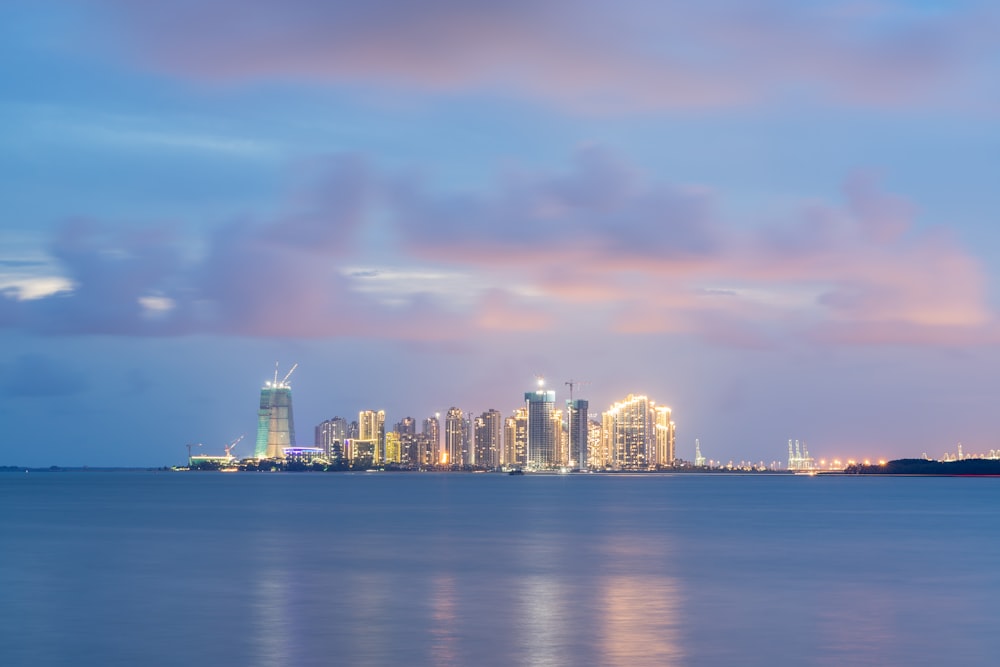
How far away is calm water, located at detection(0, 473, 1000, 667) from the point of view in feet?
107

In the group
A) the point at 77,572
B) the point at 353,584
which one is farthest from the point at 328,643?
the point at 77,572

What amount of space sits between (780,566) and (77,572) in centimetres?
3401

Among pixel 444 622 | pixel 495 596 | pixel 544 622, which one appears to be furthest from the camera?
pixel 495 596

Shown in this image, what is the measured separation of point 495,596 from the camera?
4491 centimetres

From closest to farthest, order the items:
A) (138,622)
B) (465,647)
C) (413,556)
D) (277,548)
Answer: (465,647), (138,622), (413,556), (277,548)

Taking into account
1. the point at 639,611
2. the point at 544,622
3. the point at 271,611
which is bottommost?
the point at 639,611

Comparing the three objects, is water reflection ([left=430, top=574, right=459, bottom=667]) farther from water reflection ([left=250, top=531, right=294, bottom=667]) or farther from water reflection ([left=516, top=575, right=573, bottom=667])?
water reflection ([left=250, top=531, right=294, bottom=667])

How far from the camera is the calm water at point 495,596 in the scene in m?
32.6

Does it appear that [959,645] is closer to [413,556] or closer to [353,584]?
[353,584]

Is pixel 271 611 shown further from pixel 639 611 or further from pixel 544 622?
pixel 639 611

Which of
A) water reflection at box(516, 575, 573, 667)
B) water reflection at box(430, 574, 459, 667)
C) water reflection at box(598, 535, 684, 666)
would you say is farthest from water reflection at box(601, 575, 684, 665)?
water reflection at box(430, 574, 459, 667)

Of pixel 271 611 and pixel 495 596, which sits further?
pixel 495 596

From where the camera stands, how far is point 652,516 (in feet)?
380

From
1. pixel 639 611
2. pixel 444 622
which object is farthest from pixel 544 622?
pixel 639 611
